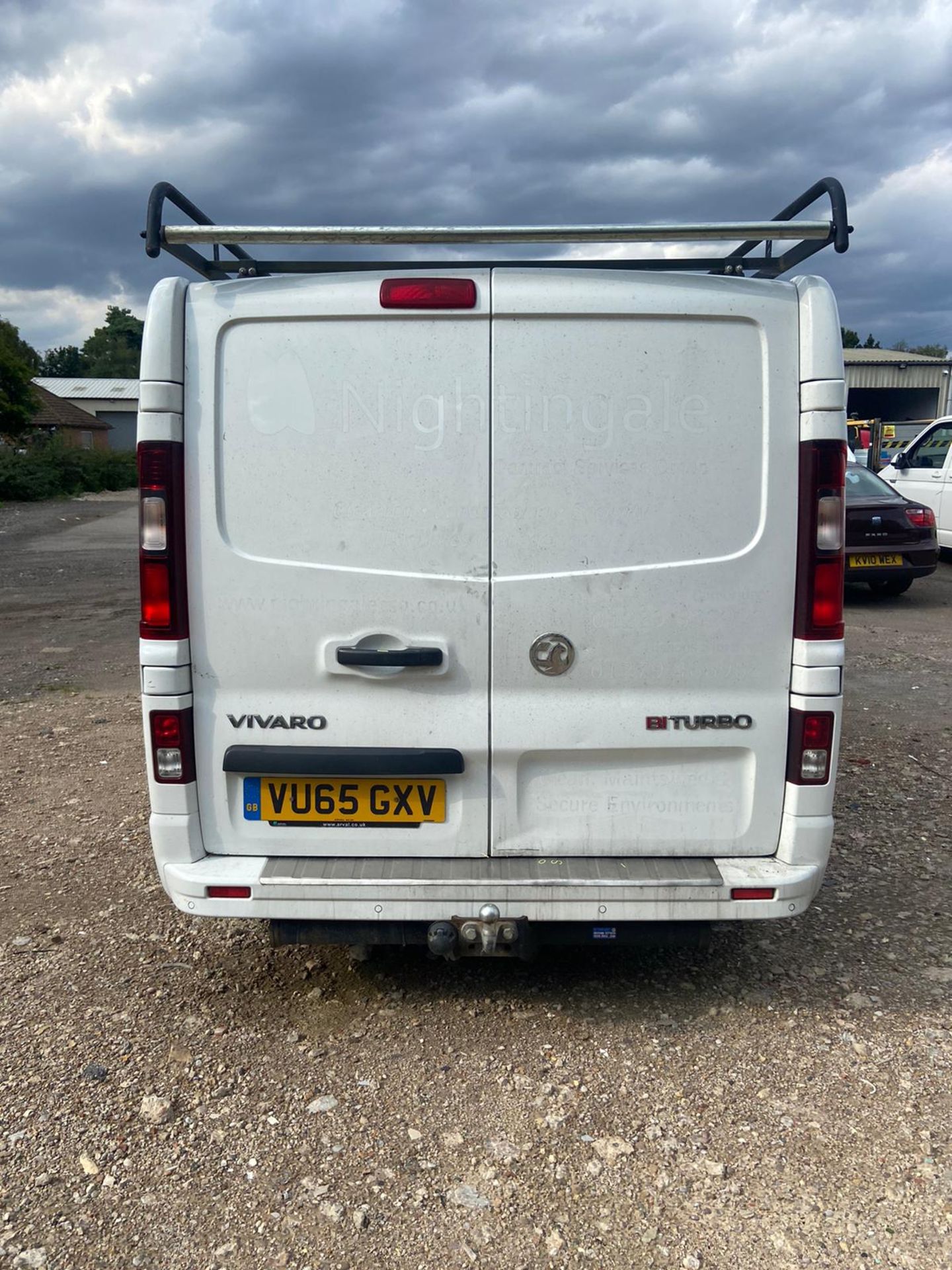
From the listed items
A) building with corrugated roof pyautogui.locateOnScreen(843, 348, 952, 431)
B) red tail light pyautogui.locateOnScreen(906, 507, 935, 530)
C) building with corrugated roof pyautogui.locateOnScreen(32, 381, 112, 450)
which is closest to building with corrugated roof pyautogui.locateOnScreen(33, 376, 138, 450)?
building with corrugated roof pyautogui.locateOnScreen(32, 381, 112, 450)

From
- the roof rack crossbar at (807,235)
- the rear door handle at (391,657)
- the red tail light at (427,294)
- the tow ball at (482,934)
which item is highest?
the roof rack crossbar at (807,235)

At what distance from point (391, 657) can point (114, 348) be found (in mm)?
126824

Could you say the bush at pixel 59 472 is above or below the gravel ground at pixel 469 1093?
above

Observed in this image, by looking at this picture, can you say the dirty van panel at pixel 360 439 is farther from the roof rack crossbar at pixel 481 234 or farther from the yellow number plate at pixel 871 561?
the yellow number plate at pixel 871 561

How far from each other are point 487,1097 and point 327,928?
0.74m

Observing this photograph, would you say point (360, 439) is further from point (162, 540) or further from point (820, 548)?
point (820, 548)

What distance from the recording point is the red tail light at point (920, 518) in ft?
40.6

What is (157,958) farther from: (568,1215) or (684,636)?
(684,636)

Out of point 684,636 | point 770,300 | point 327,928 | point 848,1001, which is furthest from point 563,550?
point 848,1001

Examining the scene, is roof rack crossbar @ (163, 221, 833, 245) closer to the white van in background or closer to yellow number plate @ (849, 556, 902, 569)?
the white van in background

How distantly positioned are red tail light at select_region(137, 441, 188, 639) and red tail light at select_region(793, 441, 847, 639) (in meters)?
1.97

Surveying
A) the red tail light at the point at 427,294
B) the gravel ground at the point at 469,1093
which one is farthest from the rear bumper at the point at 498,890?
the red tail light at the point at 427,294

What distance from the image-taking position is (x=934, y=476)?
14883 mm

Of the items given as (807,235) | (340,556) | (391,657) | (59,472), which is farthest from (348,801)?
(59,472)
